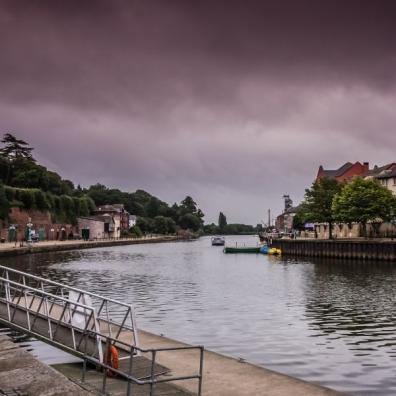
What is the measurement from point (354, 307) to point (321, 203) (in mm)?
86230

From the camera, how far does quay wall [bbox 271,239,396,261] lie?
81.3 meters

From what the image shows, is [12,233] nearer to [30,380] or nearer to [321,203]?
[321,203]

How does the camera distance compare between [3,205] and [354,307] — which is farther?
[3,205]

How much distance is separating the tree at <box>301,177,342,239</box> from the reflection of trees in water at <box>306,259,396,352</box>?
189 feet

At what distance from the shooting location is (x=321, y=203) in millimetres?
120000

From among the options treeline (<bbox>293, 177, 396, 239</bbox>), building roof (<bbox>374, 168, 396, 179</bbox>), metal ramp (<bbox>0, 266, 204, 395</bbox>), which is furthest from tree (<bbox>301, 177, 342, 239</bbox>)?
metal ramp (<bbox>0, 266, 204, 395</bbox>)

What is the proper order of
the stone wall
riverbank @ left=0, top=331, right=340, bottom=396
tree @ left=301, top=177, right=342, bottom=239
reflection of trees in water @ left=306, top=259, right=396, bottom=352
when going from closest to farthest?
riverbank @ left=0, top=331, right=340, bottom=396 < reflection of trees in water @ left=306, top=259, right=396, bottom=352 < tree @ left=301, top=177, right=342, bottom=239 < the stone wall

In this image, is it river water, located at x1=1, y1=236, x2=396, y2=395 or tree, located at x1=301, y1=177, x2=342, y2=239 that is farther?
tree, located at x1=301, y1=177, x2=342, y2=239

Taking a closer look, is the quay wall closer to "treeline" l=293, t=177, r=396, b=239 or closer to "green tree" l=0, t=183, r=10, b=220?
"treeline" l=293, t=177, r=396, b=239

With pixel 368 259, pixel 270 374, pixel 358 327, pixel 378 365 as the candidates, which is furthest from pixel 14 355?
pixel 368 259

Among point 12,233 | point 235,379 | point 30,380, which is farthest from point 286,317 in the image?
point 12,233

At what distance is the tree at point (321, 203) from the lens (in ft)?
392

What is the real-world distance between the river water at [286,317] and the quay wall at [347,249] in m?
21.1

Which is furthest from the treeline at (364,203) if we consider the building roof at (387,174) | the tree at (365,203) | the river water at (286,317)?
the river water at (286,317)
